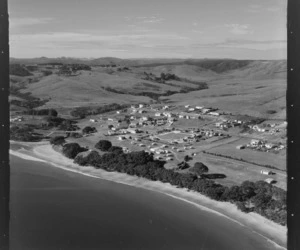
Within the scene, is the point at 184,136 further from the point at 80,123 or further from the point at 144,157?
the point at 80,123

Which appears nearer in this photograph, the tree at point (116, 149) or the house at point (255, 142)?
the house at point (255, 142)

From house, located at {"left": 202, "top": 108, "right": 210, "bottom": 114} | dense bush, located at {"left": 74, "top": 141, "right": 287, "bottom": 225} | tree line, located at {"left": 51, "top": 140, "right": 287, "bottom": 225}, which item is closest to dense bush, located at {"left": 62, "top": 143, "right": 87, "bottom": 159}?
tree line, located at {"left": 51, "top": 140, "right": 287, "bottom": 225}

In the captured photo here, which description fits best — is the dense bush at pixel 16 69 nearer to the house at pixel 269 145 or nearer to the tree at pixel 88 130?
the tree at pixel 88 130

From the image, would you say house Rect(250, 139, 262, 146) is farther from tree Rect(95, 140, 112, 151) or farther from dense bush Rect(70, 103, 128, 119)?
tree Rect(95, 140, 112, 151)

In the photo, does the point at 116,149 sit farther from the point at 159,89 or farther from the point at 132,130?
the point at 159,89

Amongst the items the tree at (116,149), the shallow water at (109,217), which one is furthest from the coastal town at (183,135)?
the shallow water at (109,217)

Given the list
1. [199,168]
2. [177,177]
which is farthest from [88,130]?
[199,168]

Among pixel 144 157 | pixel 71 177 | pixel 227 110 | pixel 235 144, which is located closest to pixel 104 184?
pixel 71 177
